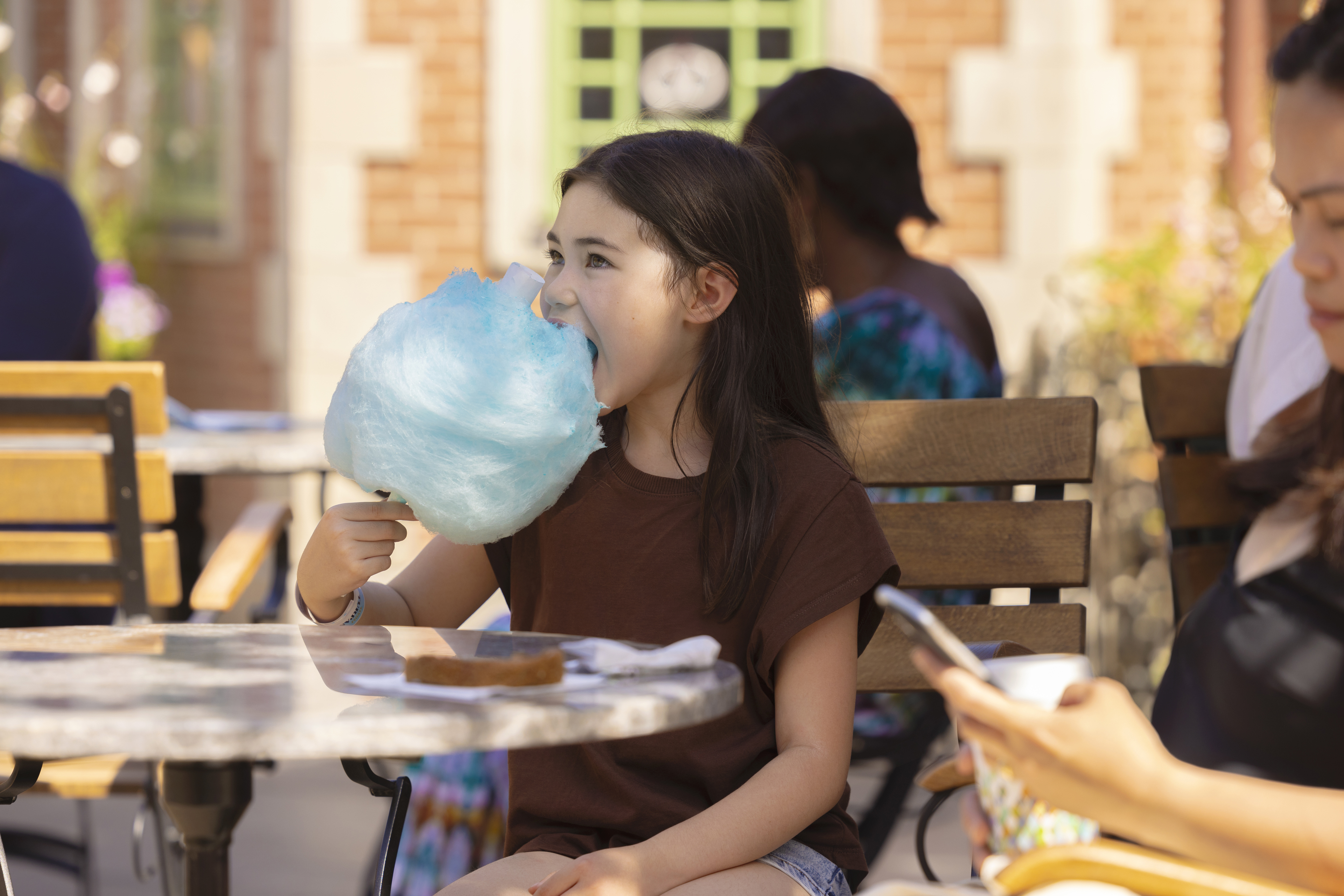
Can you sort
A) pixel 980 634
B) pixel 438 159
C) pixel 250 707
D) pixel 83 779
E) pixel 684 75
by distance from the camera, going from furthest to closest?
pixel 684 75, pixel 438 159, pixel 83 779, pixel 980 634, pixel 250 707

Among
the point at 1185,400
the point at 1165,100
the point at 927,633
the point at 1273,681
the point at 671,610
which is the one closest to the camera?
the point at 927,633

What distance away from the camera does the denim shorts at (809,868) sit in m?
1.70

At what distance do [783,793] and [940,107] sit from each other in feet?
16.1

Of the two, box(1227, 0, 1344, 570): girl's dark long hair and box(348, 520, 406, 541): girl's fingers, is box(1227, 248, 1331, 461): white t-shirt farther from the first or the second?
box(348, 520, 406, 541): girl's fingers

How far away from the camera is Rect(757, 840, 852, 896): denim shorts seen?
1702 mm

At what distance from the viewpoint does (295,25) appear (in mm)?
6328

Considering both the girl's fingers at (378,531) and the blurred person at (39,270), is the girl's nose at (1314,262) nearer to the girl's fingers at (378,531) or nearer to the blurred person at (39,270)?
the girl's fingers at (378,531)

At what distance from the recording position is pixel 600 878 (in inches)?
60.4

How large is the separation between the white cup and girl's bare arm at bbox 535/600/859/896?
397 mm

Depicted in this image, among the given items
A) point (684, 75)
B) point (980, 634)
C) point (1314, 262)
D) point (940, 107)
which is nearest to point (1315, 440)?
point (1314, 262)

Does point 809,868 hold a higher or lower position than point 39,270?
lower

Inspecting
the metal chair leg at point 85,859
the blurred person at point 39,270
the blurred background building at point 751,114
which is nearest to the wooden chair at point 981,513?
the metal chair leg at point 85,859

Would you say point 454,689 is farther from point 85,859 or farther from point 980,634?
point 85,859

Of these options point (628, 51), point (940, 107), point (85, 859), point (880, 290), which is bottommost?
point (85, 859)
